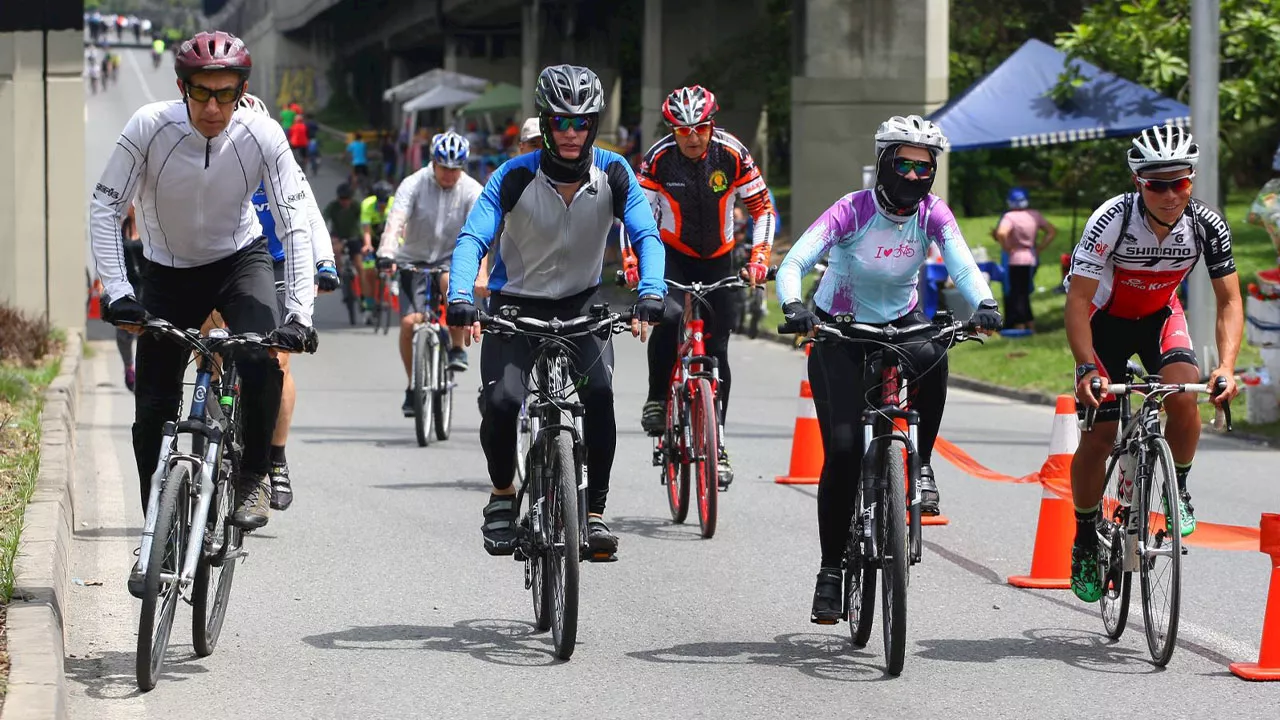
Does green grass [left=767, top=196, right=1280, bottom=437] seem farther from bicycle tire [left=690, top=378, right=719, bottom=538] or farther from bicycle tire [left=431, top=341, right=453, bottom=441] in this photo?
bicycle tire [left=690, top=378, right=719, bottom=538]

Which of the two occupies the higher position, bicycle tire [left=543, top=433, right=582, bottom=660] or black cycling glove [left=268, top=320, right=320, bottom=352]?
black cycling glove [left=268, top=320, right=320, bottom=352]

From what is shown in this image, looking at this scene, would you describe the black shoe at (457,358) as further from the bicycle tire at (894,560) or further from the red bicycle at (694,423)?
the bicycle tire at (894,560)

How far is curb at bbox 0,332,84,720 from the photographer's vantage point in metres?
5.48

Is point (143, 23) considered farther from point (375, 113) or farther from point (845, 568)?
point (845, 568)

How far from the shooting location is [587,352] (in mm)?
7082

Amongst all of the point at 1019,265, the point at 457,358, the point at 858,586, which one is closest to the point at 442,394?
the point at 457,358

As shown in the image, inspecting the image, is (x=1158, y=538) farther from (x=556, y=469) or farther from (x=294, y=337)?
(x=294, y=337)

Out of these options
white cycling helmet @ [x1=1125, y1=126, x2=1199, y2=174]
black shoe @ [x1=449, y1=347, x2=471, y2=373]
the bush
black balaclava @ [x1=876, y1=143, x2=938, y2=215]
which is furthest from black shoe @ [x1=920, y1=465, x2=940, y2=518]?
the bush

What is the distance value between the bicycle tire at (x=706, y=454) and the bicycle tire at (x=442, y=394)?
3614 mm

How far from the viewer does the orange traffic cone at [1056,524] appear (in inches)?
328

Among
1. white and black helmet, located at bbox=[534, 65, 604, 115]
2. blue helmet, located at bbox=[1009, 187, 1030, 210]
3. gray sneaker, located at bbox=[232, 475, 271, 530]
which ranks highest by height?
blue helmet, located at bbox=[1009, 187, 1030, 210]

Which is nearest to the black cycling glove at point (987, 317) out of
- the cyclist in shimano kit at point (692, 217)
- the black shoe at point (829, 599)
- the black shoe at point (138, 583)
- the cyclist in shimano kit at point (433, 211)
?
the black shoe at point (829, 599)

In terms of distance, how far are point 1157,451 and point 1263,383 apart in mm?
8625

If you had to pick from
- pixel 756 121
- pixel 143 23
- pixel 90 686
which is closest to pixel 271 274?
pixel 90 686
